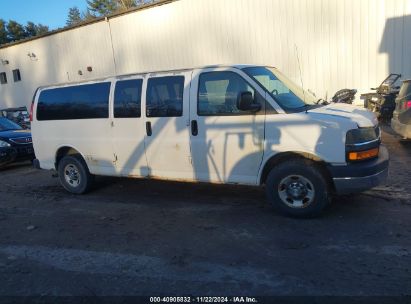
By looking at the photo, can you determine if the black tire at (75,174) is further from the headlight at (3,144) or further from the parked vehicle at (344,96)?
the parked vehicle at (344,96)

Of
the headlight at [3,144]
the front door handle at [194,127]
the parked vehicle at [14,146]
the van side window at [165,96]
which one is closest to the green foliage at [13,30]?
the parked vehicle at [14,146]

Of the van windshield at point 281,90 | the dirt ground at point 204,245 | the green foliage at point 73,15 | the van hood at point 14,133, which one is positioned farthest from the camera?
the green foliage at point 73,15

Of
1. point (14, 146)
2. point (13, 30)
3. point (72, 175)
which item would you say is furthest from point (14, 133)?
point (13, 30)

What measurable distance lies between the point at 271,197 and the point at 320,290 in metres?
1.84

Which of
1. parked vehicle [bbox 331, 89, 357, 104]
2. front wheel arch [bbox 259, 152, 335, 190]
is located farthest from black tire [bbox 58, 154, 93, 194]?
parked vehicle [bbox 331, 89, 357, 104]

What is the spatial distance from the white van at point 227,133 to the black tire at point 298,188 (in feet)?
0.04

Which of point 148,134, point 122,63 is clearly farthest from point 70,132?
point 122,63

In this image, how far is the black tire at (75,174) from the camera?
684cm

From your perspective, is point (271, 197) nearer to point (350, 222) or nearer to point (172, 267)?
point (350, 222)

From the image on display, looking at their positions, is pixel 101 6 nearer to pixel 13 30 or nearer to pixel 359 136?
pixel 13 30

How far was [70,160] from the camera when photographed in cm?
691

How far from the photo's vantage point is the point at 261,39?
635 inches

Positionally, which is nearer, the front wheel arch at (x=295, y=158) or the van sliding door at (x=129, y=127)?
the front wheel arch at (x=295, y=158)

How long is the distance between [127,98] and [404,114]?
5.87 meters
